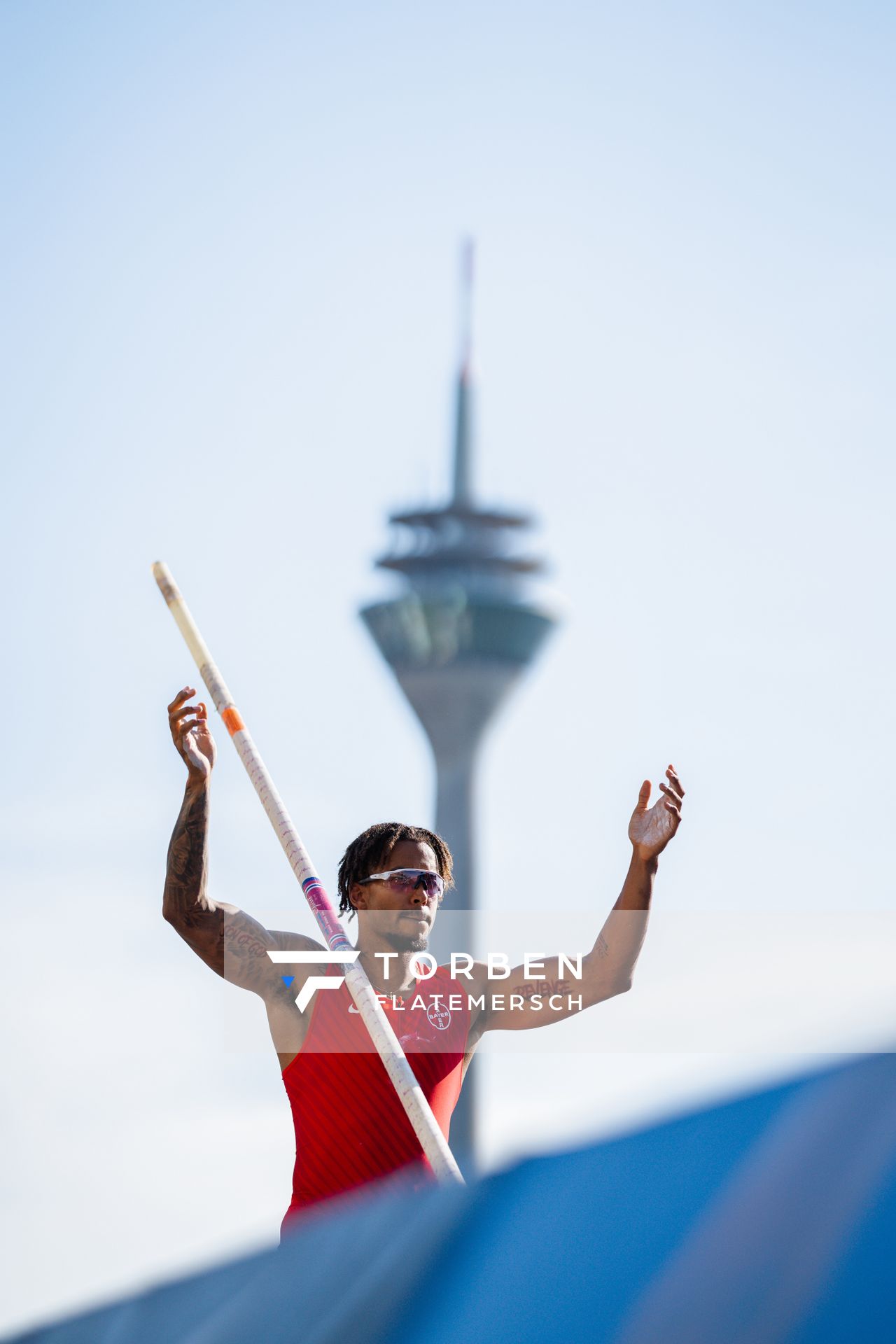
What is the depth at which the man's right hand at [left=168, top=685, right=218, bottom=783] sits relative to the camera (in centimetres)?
580

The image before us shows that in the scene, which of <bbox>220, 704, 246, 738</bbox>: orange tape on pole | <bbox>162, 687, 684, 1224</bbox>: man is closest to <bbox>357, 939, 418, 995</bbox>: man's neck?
<bbox>162, 687, 684, 1224</bbox>: man

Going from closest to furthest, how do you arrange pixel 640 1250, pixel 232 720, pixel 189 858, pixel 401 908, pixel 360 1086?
pixel 640 1250
pixel 360 1086
pixel 189 858
pixel 401 908
pixel 232 720

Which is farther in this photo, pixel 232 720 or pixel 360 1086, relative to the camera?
pixel 232 720

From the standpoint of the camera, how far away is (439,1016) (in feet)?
19.3

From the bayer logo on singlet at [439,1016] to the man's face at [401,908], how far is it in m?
0.23

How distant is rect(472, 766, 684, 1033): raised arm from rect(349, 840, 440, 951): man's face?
1.08ft

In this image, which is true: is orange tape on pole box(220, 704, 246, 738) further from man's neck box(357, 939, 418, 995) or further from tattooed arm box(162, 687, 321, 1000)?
man's neck box(357, 939, 418, 995)

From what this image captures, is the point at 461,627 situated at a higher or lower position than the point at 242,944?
higher

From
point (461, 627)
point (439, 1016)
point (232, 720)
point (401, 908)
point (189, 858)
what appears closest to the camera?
point (189, 858)

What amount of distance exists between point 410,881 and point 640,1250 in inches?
141

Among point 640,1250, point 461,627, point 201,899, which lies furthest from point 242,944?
point 461,627

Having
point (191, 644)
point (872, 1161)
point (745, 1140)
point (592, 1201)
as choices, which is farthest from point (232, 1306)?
point (191, 644)

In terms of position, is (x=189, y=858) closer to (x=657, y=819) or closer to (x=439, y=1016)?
(x=439, y=1016)

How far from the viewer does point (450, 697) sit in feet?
330
